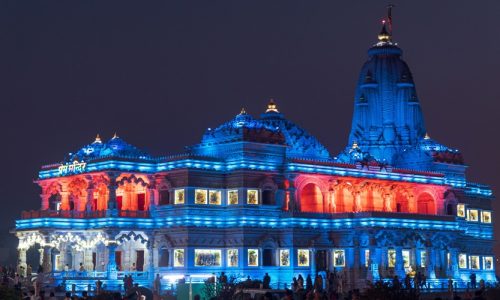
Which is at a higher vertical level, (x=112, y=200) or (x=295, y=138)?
(x=295, y=138)

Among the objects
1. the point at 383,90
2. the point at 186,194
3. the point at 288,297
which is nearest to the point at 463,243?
the point at 383,90

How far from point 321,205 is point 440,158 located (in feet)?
57.2

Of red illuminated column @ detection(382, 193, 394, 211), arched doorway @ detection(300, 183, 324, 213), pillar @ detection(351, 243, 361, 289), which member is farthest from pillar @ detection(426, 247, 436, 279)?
arched doorway @ detection(300, 183, 324, 213)

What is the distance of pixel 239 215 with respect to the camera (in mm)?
82125

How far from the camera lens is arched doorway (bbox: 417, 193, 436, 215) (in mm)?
99375

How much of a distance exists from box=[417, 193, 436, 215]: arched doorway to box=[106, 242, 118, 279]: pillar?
34336 mm

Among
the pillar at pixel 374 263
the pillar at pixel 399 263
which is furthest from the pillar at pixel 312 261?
the pillar at pixel 399 263

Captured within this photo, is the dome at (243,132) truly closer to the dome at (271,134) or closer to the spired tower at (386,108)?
the dome at (271,134)

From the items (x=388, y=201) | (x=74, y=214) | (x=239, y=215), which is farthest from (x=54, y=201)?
(x=388, y=201)

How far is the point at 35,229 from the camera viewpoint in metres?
79.8

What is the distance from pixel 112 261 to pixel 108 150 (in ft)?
32.8

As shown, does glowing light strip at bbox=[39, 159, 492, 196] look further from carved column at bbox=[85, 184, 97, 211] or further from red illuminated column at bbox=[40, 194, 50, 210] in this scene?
red illuminated column at bbox=[40, 194, 50, 210]

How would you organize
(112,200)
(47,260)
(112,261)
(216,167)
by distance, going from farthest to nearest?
(216,167), (112,200), (47,260), (112,261)

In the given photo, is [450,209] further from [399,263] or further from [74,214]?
[74,214]
